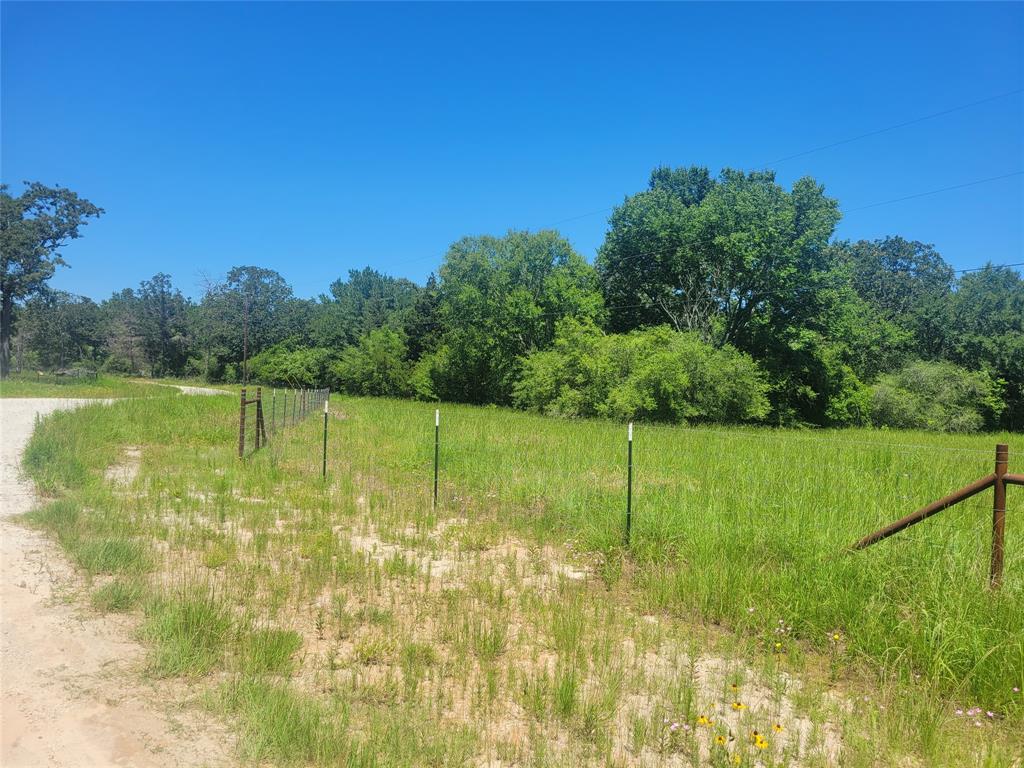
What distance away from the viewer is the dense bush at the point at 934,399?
31.8 m

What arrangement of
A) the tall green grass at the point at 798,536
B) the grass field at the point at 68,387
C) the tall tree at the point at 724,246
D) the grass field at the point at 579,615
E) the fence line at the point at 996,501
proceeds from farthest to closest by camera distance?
the grass field at the point at 68,387
the tall tree at the point at 724,246
the fence line at the point at 996,501
the tall green grass at the point at 798,536
the grass field at the point at 579,615

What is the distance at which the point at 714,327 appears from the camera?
34.1 metres

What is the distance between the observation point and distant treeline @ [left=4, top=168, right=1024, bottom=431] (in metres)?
29.7

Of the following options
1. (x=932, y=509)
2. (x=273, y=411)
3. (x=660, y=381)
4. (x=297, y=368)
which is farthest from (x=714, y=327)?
(x=297, y=368)

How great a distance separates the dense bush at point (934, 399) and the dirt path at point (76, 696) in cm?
3573

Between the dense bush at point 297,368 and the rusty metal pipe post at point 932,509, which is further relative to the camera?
the dense bush at point 297,368

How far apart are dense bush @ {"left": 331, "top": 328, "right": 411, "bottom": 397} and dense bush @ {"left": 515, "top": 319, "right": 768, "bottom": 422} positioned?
2707 centimetres

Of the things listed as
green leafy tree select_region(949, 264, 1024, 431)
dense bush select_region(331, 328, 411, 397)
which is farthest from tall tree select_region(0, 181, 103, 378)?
green leafy tree select_region(949, 264, 1024, 431)

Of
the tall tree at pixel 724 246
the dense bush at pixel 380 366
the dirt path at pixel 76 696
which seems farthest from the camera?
the dense bush at pixel 380 366

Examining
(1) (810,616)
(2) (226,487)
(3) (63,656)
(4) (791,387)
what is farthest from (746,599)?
(4) (791,387)

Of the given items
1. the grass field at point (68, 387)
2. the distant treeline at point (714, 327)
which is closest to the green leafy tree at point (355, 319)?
the distant treeline at point (714, 327)

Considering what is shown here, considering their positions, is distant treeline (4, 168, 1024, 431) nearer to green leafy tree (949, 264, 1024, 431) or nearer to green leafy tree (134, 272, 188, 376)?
green leafy tree (949, 264, 1024, 431)

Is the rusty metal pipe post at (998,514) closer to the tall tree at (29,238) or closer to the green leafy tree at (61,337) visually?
the tall tree at (29,238)

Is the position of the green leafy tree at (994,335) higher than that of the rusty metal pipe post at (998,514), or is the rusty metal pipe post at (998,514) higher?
the green leafy tree at (994,335)
